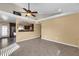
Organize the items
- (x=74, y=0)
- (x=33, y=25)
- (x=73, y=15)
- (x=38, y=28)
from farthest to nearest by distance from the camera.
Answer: (x=38, y=28)
(x=33, y=25)
(x=73, y=15)
(x=74, y=0)

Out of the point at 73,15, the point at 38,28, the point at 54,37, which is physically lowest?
the point at 54,37

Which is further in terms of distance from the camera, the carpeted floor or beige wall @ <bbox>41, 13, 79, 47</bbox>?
beige wall @ <bbox>41, 13, 79, 47</bbox>

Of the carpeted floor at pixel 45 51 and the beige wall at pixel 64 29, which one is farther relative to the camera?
the beige wall at pixel 64 29

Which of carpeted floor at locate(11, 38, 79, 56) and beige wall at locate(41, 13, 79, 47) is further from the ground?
beige wall at locate(41, 13, 79, 47)

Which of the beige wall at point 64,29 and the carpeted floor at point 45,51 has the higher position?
the beige wall at point 64,29

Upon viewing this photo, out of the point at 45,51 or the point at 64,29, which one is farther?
the point at 64,29

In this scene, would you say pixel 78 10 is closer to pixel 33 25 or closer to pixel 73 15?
pixel 73 15

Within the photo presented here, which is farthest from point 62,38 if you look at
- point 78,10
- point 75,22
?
point 78,10

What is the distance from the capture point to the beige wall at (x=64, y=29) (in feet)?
21.7

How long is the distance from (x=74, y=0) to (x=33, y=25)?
10.5 metres

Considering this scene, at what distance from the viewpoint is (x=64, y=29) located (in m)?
7.70

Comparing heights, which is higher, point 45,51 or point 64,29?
point 64,29

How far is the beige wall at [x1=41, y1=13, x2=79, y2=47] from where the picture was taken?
660 centimetres

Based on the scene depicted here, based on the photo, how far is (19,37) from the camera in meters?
8.84
